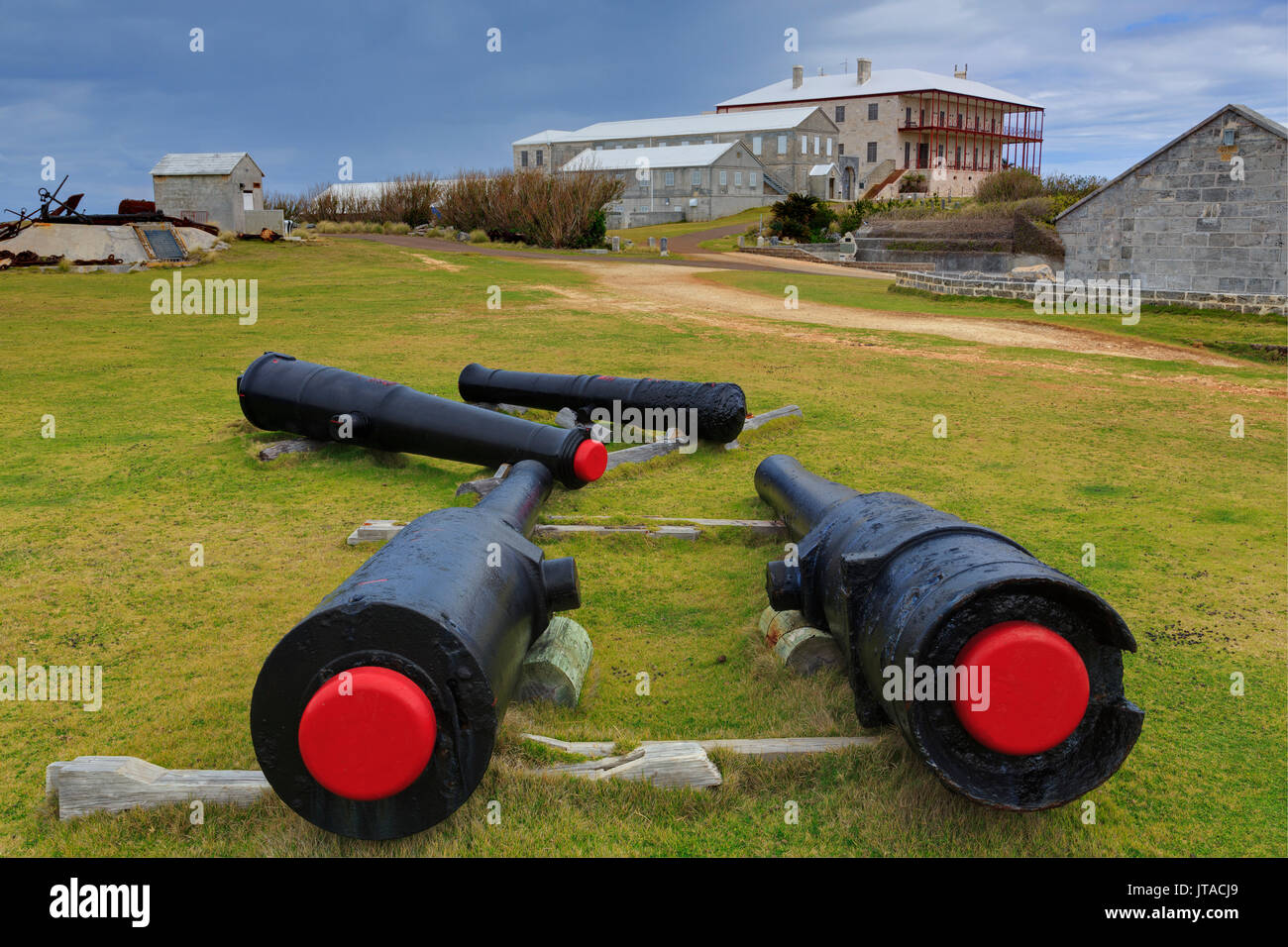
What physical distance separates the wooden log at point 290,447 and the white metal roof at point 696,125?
60295 millimetres

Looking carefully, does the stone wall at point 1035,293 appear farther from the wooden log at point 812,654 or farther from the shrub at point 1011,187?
the wooden log at point 812,654

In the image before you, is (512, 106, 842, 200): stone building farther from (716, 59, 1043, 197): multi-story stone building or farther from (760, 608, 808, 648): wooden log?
(760, 608, 808, 648): wooden log

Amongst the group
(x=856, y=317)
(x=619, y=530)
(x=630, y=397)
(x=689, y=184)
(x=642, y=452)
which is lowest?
(x=619, y=530)

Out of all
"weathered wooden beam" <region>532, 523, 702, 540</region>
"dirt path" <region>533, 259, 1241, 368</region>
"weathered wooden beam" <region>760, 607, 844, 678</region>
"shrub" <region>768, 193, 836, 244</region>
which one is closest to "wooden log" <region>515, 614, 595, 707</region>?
"weathered wooden beam" <region>760, 607, 844, 678</region>

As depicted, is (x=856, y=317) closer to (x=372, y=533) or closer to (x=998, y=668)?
(x=372, y=533)

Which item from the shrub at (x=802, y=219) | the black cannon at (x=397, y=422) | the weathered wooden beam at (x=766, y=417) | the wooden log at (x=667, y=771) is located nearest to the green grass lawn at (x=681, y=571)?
the wooden log at (x=667, y=771)

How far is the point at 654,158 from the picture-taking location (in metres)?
60.6

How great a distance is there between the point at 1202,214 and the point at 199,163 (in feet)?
109

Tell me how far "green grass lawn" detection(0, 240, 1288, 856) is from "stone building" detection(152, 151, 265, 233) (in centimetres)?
2299

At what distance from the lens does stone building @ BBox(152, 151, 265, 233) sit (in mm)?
34844

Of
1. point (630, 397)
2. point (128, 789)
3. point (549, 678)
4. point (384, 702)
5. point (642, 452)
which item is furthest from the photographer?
point (630, 397)

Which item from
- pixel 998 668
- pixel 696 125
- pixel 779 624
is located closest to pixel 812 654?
pixel 779 624

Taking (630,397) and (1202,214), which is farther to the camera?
(1202,214)
